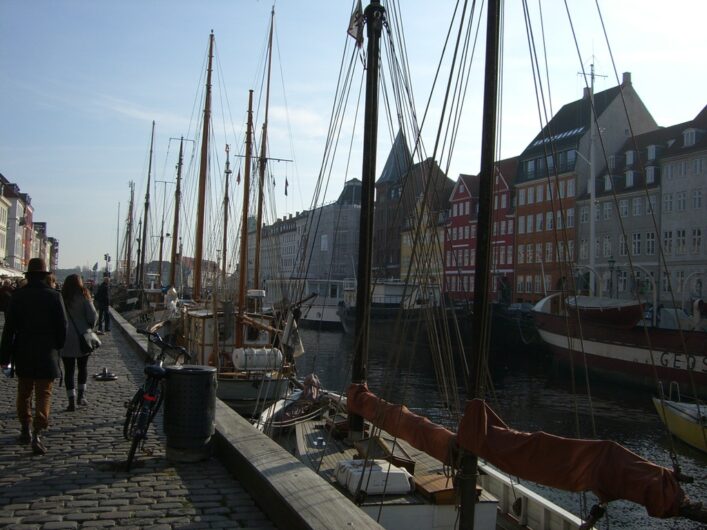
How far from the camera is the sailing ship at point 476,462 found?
525 centimetres

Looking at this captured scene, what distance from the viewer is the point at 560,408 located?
2816cm

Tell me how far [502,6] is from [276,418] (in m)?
9.37

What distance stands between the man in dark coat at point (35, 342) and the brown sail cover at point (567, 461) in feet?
13.0

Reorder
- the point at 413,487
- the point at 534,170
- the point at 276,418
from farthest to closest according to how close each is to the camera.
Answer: the point at 534,170
the point at 276,418
the point at 413,487

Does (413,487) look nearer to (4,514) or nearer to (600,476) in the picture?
(600,476)

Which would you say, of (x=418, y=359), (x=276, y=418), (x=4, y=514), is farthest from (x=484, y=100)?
(x=418, y=359)

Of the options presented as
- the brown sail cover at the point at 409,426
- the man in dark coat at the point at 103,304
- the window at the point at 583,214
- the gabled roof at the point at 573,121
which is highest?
the gabled roof at the point at 573,121

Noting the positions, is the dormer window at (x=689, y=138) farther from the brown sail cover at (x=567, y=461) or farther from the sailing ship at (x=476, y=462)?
the brown sail cover at (x=567, y=461)

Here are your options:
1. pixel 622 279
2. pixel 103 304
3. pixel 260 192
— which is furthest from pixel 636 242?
pixel 103 304

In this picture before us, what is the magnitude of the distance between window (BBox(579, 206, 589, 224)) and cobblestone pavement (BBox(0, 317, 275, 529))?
191 feet

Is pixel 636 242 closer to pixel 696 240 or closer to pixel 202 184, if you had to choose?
pixel 696 240

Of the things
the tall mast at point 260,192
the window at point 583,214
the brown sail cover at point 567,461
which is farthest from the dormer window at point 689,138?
the brown sail cover at point 567,461

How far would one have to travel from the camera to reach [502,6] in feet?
23.5

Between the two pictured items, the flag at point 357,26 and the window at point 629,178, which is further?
the window at point 629,178
